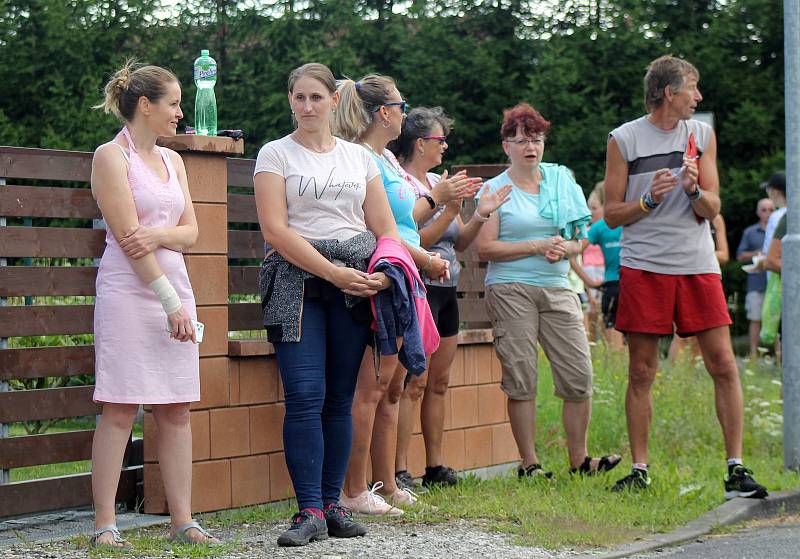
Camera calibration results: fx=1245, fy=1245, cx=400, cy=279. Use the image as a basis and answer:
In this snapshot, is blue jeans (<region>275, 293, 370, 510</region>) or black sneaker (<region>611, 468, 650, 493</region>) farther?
black sneaker (<region>611, 468, 650, 493</region>)

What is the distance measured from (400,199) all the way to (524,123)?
1.37 meters


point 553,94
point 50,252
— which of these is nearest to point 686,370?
point 50,252

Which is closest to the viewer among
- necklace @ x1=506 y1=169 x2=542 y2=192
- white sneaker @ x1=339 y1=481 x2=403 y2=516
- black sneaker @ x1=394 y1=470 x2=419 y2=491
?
white sneaker @ x1=339 y1=481 x2=403 y2=516

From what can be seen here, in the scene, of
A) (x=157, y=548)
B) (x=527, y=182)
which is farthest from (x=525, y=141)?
(x=157, y=548)

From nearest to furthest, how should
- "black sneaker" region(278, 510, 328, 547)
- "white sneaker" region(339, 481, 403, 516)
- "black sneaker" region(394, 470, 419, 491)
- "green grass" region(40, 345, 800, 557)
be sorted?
1. "black sneaker" region(278, 510, 328, 547)
2. "green grass" region(40, 345, 800, 557)
3. "white sneaker" region(339, 481, 403, 516)
4. "black sneaker" region(394, 470, 419, 491)

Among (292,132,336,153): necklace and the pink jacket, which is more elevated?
(292,132,336,153): necklace

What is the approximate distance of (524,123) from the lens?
737 centimetres

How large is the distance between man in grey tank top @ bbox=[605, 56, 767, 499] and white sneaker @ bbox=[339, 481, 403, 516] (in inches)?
56.0

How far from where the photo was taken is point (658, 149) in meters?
6.95

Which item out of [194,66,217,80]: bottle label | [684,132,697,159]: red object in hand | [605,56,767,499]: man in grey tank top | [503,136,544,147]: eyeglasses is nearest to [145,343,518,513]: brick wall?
[194,66,217,80]: bottle label

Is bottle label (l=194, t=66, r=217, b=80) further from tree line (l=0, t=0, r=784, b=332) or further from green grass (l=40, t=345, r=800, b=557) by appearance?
tree line (l=0, t=0, r=784, b=332)

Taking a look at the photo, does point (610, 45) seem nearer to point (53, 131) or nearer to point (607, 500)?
point (53, 131)

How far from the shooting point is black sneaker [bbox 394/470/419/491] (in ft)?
22.8

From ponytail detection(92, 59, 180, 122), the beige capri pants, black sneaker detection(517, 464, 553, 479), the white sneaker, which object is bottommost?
black sneaker detection(517, 464, 553, 479)
